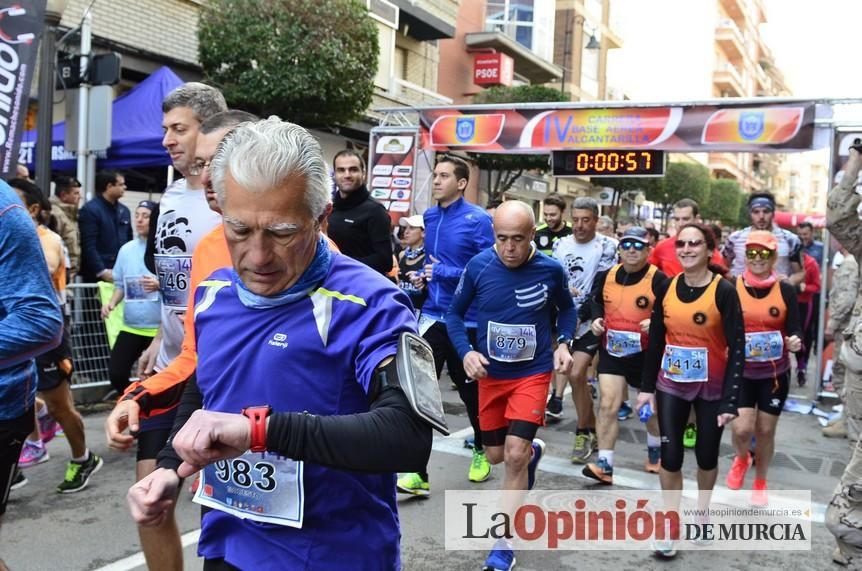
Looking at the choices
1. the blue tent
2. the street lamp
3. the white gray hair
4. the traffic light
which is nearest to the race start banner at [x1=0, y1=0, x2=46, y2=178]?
the street lamp

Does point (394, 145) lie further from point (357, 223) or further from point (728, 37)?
point (728, 37)

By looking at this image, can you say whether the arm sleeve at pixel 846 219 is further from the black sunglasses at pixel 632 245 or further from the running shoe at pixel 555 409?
the running shoe at pixel 555 409

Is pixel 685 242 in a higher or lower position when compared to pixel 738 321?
higher

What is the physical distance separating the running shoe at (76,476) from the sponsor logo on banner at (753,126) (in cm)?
915

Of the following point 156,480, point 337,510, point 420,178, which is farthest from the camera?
point 420,178

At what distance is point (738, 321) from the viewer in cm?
454

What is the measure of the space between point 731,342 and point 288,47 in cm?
1030

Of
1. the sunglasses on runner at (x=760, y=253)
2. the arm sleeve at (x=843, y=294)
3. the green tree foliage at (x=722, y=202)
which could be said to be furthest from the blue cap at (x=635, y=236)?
the green tree foliage at (x=722, y=202)

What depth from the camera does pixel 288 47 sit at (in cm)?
1298

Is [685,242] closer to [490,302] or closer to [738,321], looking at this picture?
[738,321]

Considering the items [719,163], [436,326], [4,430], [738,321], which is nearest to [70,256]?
[436,326]

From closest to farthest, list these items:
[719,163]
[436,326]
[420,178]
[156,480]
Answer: [156,480]
[436,326]
[420,178]
[719,163]

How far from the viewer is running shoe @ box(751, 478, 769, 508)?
5527 millimetres

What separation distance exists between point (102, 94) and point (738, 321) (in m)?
6.80
